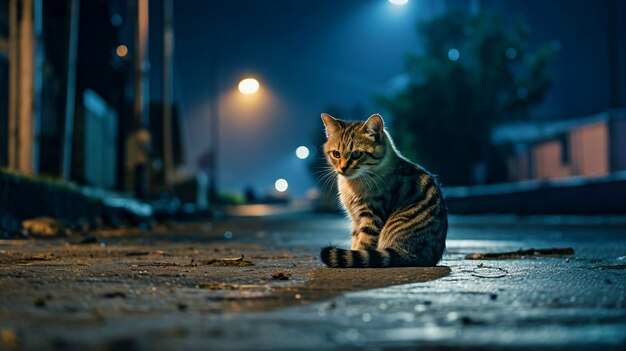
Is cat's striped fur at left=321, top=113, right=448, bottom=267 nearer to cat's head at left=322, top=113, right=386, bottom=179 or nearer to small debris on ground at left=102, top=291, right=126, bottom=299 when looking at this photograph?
cat's head at left=322, top=113, right=386, bottom=179

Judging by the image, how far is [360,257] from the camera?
7.89 metres

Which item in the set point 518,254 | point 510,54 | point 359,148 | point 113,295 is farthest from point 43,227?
point 510,54

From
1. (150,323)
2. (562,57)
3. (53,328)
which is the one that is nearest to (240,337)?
(150,323)

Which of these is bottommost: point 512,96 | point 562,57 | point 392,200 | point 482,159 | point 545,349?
point 545,349

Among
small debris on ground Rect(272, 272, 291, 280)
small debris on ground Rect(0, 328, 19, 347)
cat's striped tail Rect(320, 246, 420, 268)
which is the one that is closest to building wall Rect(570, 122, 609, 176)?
cat's striped tail Rect(320, 246, 420, 268)

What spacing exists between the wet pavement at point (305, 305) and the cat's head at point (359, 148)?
3.22 feet

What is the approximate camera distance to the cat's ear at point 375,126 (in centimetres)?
890

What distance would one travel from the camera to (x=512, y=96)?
58.8 meters

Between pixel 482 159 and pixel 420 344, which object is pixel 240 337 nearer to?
pixel 420 344

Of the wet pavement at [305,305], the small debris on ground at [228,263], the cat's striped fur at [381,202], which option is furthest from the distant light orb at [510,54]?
the small debris on ground at [228,263]

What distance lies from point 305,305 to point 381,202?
312 cm

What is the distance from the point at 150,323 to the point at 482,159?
181ft

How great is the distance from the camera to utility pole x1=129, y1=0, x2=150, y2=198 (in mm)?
29016

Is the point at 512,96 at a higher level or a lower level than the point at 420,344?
higher
